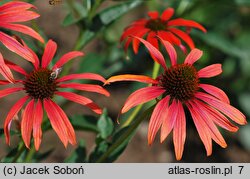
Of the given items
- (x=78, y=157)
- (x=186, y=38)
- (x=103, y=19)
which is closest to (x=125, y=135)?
(x=78, y=157)

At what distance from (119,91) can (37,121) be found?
1.89 m

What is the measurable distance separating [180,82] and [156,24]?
396mm

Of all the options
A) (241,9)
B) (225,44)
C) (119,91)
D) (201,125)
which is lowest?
(201,125)

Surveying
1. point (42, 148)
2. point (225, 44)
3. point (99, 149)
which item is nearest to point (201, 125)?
point (99, 149)

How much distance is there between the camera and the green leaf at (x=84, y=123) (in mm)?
1629

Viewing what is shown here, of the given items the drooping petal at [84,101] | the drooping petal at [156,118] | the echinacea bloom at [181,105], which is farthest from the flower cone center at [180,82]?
the drooping petal at [84,101]

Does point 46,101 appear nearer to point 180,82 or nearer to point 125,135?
point 125,135

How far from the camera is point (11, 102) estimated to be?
297 cm

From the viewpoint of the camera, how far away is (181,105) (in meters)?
1.37

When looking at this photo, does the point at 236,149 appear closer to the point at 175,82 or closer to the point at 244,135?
the point at 244,135

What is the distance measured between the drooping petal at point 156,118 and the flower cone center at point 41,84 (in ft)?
1.10

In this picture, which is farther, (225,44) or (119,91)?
(119,91)

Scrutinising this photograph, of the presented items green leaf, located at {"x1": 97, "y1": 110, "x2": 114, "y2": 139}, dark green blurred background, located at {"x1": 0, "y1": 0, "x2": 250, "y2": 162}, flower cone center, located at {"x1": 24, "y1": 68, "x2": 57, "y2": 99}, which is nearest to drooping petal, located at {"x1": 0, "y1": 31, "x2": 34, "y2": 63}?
flower cone center, located at {"x1": 24, "y1": 68, "x2": 57, "y2": 99}

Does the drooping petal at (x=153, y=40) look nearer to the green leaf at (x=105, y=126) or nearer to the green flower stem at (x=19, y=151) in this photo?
the green leaf at (x=105, y=126)
